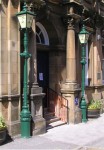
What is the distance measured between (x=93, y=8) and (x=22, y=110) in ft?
27.2

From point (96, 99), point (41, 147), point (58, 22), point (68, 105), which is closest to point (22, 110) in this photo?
point (41, 147)

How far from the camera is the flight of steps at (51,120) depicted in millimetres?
13378

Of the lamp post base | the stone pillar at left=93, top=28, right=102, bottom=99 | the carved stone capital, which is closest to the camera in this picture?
the lamp post base

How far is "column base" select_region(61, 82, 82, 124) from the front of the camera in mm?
14359

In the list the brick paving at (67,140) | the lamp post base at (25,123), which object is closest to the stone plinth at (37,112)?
the brick paving at (67,140)

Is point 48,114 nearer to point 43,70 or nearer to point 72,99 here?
point 72,99

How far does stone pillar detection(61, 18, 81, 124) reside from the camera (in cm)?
1444

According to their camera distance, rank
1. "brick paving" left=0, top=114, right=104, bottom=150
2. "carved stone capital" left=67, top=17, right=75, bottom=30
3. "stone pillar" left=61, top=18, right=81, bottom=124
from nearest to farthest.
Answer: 1. "brick paving" left=0, top=114, right=104, bottom=150
2. "stone pillar" left=61, top=18, right=81, bottom=124
3. "carved stone capital" left=67, top=17, right=75, bottom=30

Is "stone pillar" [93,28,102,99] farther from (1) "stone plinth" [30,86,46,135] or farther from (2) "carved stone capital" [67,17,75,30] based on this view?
(1) "stone plinth" [30,86,46,135]

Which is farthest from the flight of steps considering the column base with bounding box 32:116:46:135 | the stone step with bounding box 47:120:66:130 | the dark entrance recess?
the column base with bounding box 32:116:46:135

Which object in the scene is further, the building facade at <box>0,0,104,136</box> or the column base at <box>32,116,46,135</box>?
the column base at <box>32,116,46,135</box>

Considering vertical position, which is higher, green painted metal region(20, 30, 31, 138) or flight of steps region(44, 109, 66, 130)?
green painted metal region(20, 30, 31, 138)

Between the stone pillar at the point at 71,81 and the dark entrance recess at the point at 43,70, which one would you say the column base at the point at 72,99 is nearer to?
the stone pillar at the point at 71,81

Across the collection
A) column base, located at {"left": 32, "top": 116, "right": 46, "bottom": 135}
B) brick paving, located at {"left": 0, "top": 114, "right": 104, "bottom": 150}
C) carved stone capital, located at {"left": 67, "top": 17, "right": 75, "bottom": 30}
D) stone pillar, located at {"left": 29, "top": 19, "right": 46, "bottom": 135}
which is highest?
carved stone capital, located at {"left": 67, "top": 17, "right": 75, "bottom": 30}
